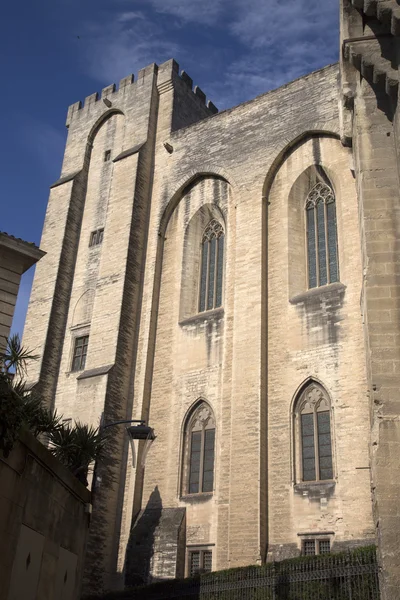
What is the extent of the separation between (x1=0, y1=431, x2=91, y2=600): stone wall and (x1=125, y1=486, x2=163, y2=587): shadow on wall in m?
4.56

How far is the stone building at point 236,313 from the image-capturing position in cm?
1106

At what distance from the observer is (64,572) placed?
379 inches

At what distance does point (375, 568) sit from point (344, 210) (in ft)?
29.0

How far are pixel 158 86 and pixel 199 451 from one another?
13513 millimetres

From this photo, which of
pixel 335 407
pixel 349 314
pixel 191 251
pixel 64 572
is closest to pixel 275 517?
pixel 335 407

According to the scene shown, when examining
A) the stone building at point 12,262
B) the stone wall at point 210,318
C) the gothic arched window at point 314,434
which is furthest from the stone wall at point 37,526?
the gothic arched window at point 314,434

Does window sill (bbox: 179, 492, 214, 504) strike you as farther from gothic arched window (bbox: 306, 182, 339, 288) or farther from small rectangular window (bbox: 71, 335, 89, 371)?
gothic arched window (bbox: 306, 182, 339, 288)

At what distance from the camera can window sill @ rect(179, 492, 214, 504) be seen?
15.4m

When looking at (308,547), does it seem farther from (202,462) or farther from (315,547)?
(202,462)

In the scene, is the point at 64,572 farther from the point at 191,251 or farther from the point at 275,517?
the point at 191,251

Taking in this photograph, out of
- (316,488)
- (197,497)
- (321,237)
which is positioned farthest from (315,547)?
(321,237)

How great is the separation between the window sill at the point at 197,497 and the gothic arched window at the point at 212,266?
205 inches

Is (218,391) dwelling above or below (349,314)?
below

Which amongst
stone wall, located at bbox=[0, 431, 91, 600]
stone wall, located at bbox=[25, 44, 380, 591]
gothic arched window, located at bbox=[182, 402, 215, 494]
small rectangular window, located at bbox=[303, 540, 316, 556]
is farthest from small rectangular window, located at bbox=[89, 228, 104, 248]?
stone wall, located at bbox=[0, 431, 91, 600]
